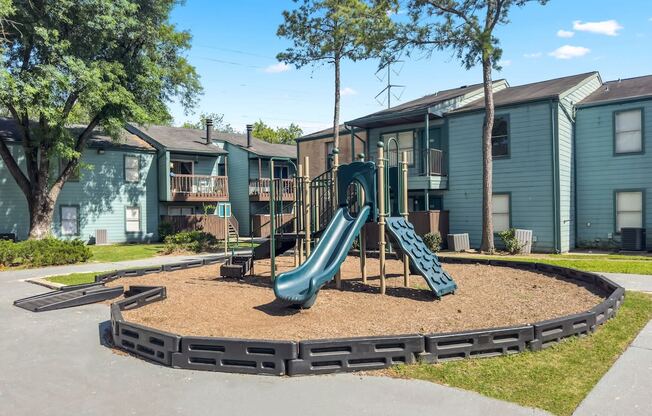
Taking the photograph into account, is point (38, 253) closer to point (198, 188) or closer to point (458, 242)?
point (198, 188)

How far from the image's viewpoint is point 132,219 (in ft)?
93.1

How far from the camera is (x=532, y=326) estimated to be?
5414 mm

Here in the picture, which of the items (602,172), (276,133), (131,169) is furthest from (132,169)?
(276,133)

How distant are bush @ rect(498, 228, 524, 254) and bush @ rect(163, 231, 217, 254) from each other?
12908 millimetres

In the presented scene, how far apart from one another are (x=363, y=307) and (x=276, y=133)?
67.9m

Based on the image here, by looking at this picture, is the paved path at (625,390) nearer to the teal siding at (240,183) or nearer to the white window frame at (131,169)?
the white window frame at (131,169)

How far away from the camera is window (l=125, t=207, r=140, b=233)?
92.4 ft

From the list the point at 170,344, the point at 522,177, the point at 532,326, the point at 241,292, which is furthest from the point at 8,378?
the point at 522,177

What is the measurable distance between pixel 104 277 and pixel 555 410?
10627 mm

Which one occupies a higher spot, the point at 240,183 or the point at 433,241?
the point at 240,183

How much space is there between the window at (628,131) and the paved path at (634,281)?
8777 mm

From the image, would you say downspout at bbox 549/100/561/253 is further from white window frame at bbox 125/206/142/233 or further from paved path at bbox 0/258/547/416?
white window frame at bbox 125/206/142/233

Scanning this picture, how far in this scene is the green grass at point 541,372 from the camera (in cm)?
416

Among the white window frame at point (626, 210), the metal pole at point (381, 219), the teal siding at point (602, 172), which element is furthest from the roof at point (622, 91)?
the metal pole at point (381, 219)
